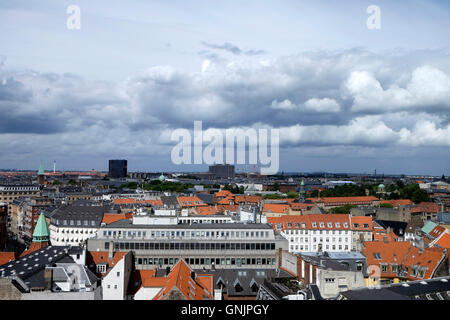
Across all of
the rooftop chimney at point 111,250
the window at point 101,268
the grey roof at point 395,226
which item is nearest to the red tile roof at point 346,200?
the grey roof at point 395,226

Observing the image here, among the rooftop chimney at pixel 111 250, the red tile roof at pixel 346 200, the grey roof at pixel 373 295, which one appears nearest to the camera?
the grey roof at pixel 373 295

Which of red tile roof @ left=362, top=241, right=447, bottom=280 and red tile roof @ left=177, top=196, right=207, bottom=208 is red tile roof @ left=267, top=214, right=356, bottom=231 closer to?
red tile roof @ left=362, top=241, right=447, bottom=280

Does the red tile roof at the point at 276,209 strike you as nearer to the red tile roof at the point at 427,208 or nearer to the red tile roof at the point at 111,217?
the red tile roof at the point at 111,217

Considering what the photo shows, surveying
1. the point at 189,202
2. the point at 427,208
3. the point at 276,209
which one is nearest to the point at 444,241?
the point at 276,209

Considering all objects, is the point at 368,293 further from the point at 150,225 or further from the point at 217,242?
the point at 150,225

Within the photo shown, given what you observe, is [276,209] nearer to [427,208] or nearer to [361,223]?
[361,223]

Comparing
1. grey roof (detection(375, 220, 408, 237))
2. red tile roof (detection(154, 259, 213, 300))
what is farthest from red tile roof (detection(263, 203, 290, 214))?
red tile roof (detection(154, 259, 213, 300))

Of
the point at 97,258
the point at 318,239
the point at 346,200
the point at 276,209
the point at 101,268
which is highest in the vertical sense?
the point at 276,209
